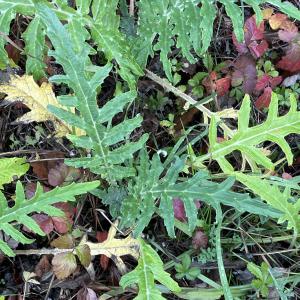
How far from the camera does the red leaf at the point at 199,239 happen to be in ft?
5.49

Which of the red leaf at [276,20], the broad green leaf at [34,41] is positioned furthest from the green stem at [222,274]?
the red leaf at [276,20]

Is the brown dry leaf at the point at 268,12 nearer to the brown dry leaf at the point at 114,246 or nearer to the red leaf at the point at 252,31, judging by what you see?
the red leaf at the point at 252,31

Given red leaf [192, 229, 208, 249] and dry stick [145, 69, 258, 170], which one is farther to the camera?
dry stick [145, 69, 258, 170]

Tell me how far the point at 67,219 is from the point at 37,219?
0.30 feet

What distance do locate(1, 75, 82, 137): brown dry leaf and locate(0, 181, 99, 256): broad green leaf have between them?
1.27 ft

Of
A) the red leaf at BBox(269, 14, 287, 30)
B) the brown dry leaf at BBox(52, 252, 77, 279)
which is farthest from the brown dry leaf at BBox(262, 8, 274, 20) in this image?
the brown dry leaf at BBox(52, 252, 77, 279)

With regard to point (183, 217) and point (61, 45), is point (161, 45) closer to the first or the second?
point (61, 45)

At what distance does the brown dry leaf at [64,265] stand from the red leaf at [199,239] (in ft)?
1.26

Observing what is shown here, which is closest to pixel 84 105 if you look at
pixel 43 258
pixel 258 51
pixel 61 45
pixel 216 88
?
pixel 61 45

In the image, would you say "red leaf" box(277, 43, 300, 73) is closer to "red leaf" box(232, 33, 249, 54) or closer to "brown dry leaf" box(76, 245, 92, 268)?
"red leaf" box(232, 33, 249, 54)

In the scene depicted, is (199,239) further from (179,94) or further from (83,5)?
(83,5)

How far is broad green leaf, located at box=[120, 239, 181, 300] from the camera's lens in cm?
138

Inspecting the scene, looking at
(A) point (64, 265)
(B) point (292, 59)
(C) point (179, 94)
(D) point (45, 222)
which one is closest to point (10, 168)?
(D) point (45, 222)

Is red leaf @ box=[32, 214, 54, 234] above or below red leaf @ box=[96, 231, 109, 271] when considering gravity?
above
